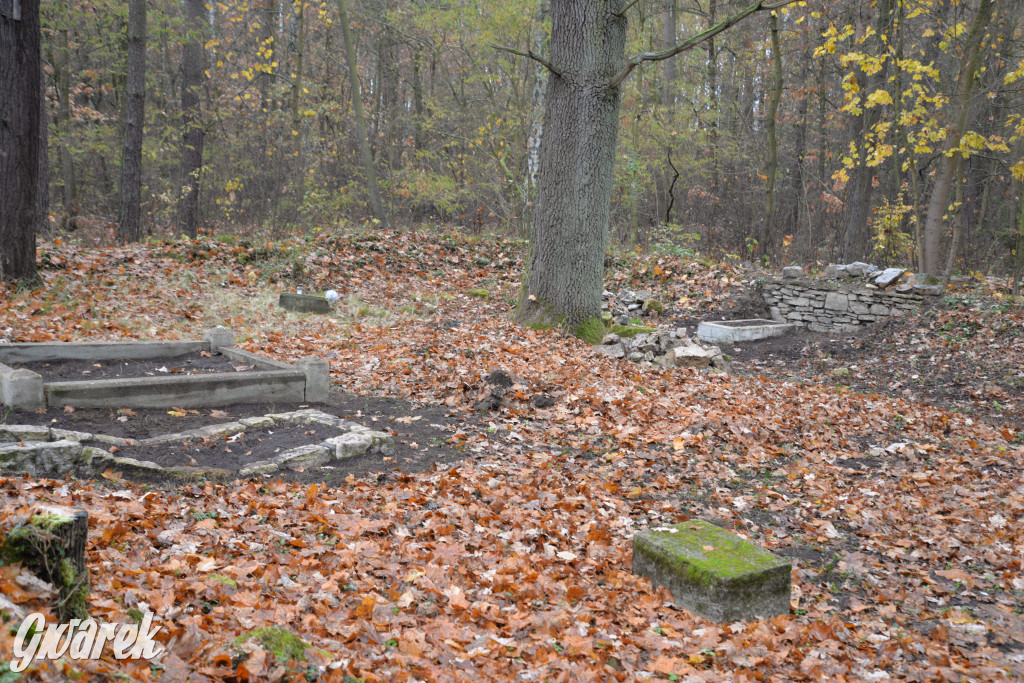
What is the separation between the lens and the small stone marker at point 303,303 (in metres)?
10.8

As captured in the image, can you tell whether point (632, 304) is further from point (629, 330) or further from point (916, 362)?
point (916, 362)

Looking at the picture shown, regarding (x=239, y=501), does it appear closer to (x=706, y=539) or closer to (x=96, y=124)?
(x=706, y=539)

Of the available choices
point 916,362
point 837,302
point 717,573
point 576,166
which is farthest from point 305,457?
point 837,302

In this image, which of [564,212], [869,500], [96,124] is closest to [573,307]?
[564,212]

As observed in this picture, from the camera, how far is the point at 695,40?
8266mm

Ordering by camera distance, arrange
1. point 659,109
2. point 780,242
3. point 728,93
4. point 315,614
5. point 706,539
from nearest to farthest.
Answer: point 315,614
point 706,539
point 659,109
point 780,242
point 728,93

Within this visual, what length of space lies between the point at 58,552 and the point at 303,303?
29.6ft

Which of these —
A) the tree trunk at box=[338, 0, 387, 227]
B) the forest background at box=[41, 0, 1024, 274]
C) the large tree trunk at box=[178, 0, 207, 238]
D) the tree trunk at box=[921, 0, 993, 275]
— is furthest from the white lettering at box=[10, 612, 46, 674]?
the tree trunk at box=[338, 0, 387, 227]

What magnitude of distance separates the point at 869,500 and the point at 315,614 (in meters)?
4.12

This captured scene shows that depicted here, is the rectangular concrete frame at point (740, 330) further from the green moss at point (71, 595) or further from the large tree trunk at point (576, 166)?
the green moss at point (71, 595)

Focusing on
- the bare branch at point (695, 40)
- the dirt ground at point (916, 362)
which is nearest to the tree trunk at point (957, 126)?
the dirt ground at point (916, 362)

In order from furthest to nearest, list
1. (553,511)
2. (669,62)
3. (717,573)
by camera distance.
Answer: (669,62), (553,511), (717,573)

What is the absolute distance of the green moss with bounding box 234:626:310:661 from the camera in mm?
2301

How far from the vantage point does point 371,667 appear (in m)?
2.48
